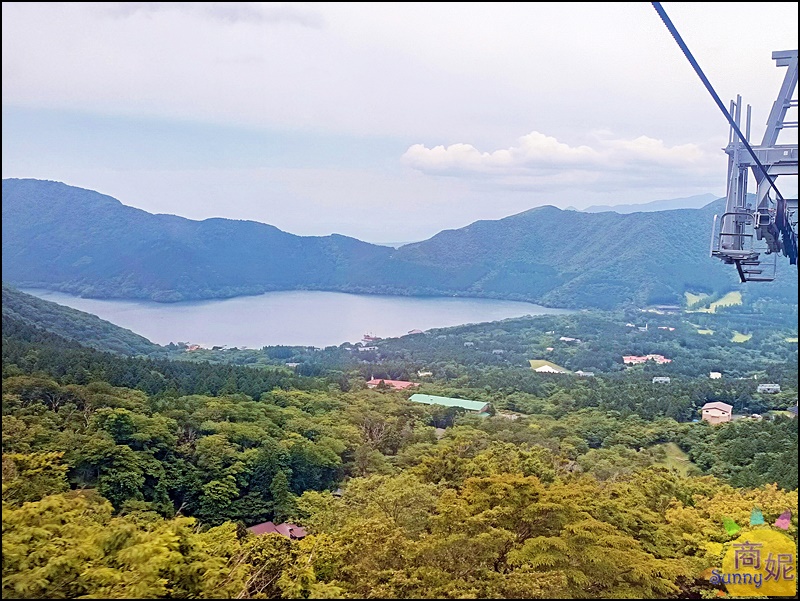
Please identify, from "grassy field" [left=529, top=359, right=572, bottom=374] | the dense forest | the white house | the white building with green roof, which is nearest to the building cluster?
"grassy field" [left=529, top=359, right=572, bottom=374]

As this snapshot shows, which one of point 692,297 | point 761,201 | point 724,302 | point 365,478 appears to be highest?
point 761,201

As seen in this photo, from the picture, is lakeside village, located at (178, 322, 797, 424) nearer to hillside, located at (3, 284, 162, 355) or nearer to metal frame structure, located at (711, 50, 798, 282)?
hillside, located at (3, 284, 162, 355)

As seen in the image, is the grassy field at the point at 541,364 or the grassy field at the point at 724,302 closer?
the grassy field at the point at 541,364

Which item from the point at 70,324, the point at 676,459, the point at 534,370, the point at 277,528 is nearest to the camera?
the point at 277,528

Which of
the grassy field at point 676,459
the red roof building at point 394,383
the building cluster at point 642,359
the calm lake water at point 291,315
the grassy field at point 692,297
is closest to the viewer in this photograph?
the grassy field at point 676,459

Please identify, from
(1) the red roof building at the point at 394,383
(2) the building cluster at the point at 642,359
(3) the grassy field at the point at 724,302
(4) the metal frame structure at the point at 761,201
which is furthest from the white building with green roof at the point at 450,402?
(3) the grassy field at the point at 724,302

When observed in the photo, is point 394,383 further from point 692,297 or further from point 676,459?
point 692,297

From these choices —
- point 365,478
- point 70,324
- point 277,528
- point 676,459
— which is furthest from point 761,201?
point 70,324

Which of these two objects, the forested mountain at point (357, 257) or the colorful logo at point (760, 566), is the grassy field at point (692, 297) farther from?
the colorful logo at point (760, 566)
